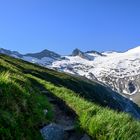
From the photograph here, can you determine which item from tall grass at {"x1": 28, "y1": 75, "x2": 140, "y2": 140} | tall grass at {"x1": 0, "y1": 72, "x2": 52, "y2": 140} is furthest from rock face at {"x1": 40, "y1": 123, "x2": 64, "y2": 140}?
tall grass at {"x1": 28, "y1": 75, "x2": 140, "y2": 140}

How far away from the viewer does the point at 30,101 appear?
16.1m

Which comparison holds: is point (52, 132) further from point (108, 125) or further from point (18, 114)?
point (108, 125)

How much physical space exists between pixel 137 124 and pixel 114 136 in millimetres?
1519

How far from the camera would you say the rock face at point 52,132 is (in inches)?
577

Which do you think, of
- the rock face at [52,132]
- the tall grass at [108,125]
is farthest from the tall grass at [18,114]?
the tall grass at [108,125]

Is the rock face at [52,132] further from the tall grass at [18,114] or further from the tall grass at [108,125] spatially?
the tall grass at [108,125]

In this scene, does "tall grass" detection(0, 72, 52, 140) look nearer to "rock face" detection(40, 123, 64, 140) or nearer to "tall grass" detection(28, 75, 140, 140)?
"rock face" detection(40, 123, 64, 140)

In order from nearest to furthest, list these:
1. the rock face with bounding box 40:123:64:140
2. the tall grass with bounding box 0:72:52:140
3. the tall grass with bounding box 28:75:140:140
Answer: the tall grass with bounding box 0:72:52:140, the tall grass with bounding box 28:75:140:140, the rock face with bounding box 40:123:64:140

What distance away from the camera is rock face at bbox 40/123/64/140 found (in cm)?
1465

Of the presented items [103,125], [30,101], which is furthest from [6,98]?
[103,125]

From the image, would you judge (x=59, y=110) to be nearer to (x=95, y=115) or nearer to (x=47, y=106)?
(x=47, y=106)

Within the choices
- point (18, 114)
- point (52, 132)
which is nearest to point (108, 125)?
point (52, 132)

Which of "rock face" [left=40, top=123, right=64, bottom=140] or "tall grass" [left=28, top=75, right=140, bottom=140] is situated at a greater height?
"tall grass" [left=28, top=75, right=140, bottom=140]

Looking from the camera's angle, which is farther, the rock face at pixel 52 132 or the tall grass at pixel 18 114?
the rock face at pixel 52 132
